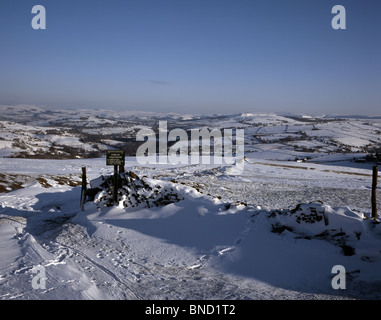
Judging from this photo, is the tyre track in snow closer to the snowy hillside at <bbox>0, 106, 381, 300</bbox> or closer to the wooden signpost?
the snowy hillside at <bbox>0, 106, 381, 300</bbox>

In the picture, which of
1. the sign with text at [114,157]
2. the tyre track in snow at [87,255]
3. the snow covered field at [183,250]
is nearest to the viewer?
the tyre track in snow at [87,255]

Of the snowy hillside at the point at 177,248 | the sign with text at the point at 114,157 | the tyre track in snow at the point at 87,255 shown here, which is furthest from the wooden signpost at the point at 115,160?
the tyre track in snow at the point at 87,255

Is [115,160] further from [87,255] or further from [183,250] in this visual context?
[183,250]

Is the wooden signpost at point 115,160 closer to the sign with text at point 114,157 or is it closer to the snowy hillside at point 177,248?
the sign with text at point 114,157

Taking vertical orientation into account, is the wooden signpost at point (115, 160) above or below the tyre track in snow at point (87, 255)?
above

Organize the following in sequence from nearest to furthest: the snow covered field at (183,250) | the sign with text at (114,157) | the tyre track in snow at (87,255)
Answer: the tyre track in snow at (87,255) → the snow covered field at (183,250) → the sign with text at (114,157)

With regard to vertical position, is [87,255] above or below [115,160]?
below

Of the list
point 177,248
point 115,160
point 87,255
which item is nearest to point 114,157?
point 115,160

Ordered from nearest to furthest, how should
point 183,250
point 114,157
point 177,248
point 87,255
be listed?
point 87,255
point 183,250
point 177,248
point 114,157
